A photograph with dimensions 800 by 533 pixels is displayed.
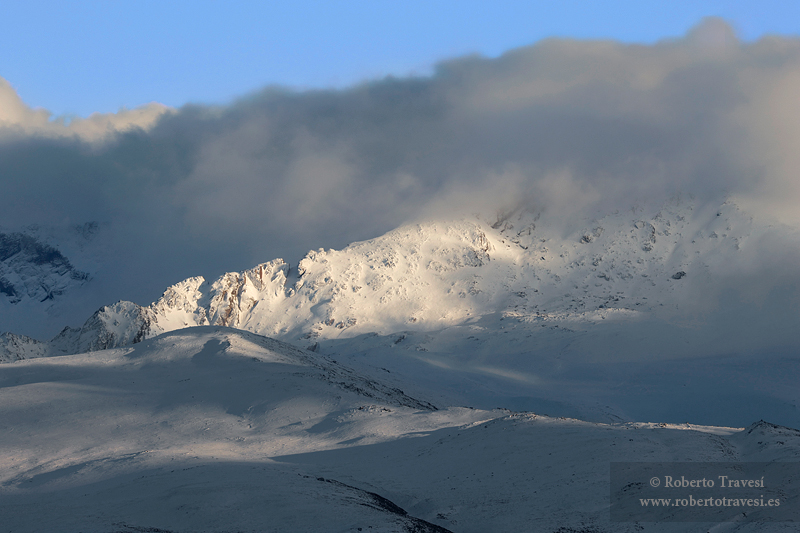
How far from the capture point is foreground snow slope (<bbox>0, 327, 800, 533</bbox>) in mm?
24750

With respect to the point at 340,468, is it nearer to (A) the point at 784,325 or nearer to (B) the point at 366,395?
(B) the point at 366,395

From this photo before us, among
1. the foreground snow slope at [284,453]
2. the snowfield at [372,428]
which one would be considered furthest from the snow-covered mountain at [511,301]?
the foreground snow slope at [284,453]

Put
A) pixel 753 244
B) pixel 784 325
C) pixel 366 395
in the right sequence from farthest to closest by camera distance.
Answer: pixel 753 244
pixel 784 325
pixel 366 395

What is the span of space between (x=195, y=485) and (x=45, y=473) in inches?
500

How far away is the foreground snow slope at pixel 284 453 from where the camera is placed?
24750 millimetres

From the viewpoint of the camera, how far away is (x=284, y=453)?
38031mm

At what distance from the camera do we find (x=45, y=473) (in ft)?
115

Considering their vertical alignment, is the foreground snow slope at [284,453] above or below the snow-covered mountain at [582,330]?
below

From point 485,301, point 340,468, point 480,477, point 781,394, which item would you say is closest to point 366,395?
point 340,468

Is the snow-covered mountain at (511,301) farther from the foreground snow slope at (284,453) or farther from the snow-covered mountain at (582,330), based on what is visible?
the foreground snow slope at (284,453)

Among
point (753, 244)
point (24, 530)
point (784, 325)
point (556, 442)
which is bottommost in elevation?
point (24, 530)

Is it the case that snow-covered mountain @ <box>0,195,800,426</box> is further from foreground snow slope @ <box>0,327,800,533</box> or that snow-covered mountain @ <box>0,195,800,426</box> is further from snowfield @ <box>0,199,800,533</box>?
foreground snow slope @ <box>0,327,800,533</box>

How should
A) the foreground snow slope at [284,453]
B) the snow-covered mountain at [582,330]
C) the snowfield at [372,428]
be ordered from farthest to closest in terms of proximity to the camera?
1. the snow-covered mountain at [582,330]
2. the snowfield at [372,428]
3. the foreground snow slope at [284,453]

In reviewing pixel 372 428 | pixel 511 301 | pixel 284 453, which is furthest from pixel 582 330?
pixel 284 453
